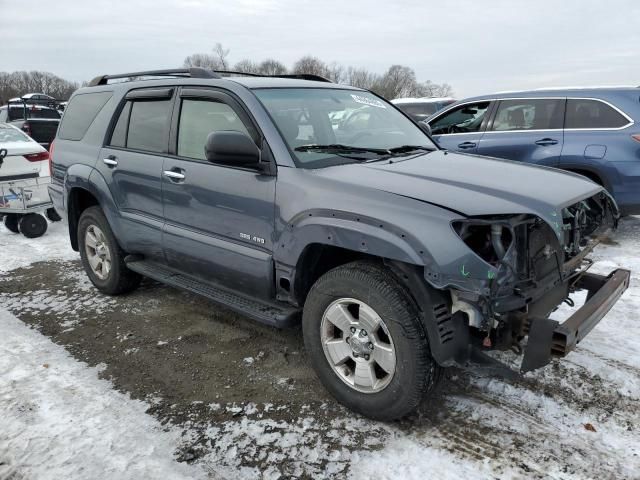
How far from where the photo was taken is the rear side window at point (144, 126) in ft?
13.0

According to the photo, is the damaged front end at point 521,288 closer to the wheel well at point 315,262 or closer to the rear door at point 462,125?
the wheel well at point 315,262

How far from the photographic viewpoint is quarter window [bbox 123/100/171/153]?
3.94 metres

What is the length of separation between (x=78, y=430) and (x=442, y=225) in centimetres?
231

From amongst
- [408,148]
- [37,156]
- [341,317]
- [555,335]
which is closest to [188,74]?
[408,148]

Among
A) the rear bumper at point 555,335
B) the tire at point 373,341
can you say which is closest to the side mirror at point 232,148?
the tire at point 373,341

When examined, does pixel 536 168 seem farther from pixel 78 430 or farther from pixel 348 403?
pixel 78 430

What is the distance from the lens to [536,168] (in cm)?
335

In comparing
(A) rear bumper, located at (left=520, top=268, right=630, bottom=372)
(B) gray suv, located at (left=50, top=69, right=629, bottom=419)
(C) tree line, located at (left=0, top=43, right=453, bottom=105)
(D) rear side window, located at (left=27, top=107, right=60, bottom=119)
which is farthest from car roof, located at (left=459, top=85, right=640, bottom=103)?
(C) tree line, located at (left=0, top=43, right=453, bottom=105)

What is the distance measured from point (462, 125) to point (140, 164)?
521cm

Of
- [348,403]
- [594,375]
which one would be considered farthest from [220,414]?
[594,375]

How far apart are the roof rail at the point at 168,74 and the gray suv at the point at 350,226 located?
1.1 inches

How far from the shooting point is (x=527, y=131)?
679 centimetres

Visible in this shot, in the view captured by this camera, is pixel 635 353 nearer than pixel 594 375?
No

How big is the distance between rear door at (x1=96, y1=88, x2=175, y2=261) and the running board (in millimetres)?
120
